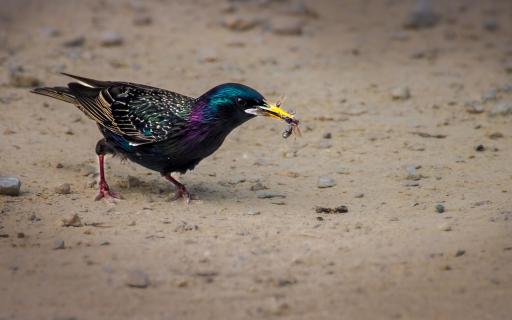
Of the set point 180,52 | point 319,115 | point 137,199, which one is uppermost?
point 180,52

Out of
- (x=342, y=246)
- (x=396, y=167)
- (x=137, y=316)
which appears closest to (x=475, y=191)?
(x=396, y=167)

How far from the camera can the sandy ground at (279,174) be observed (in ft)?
17.4

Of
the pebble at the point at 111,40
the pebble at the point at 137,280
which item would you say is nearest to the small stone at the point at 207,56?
the pebble at the point at 111,40

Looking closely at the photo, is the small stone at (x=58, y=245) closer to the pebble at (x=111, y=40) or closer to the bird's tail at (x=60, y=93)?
the bird's tail at (x=60, y=93)

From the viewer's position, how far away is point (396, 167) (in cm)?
796

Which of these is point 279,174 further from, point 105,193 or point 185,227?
point 185,227

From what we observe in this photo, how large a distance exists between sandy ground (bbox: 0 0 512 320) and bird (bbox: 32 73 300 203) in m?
0.30

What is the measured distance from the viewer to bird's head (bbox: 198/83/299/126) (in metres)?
6.77

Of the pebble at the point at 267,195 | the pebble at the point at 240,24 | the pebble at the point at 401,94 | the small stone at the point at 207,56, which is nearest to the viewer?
the pebble at the point at 267,195

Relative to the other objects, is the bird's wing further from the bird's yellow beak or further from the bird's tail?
the bird's yellow beak

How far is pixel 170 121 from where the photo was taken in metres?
6.97

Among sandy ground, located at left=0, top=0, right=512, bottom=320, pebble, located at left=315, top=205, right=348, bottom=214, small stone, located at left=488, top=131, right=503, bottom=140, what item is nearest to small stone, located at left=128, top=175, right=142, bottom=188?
sandy ground, located at left=0, top=0, right=512, bottom=320

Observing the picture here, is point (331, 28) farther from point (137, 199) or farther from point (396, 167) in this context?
point (137, 199)

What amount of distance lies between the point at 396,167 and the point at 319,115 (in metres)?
1.59
